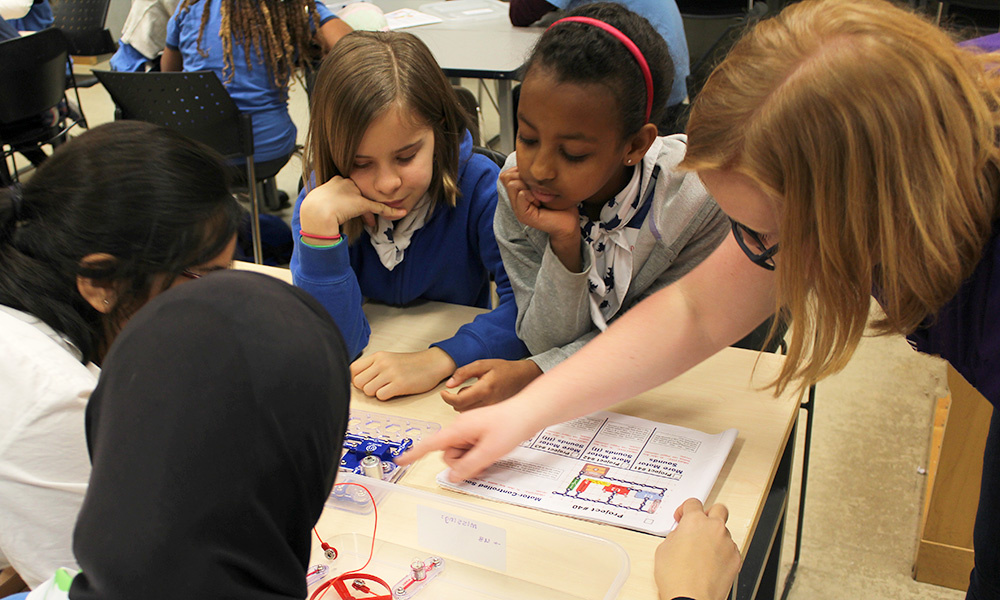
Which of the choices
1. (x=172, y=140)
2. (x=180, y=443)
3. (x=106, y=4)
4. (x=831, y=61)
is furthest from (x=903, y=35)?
(x=106, y=4)

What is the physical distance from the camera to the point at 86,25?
461cm

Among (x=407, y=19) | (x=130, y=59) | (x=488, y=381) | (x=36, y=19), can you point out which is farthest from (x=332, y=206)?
(x=36, y=19)

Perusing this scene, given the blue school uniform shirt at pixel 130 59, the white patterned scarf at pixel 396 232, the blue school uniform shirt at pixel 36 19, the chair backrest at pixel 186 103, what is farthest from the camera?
the blue school uniform shirt at pixel 36 19

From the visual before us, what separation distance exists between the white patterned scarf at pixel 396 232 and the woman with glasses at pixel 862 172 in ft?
2.56

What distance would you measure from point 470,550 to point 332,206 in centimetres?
68

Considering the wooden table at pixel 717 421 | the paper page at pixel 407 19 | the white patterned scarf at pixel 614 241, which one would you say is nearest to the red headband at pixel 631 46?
the white patterned scarf at pixel 614 241

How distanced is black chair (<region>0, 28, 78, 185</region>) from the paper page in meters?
1.28

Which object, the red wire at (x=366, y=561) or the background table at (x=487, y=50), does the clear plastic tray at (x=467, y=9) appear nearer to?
the background table at (x=487, y=50)

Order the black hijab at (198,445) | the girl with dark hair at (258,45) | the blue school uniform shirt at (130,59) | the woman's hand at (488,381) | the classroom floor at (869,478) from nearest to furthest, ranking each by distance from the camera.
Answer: the black hijab at (198,445) < the woman's hand at (488,381) < the classroom floor at (869,478) < the girl with dark hair at (258,45) < the blue school uniform shirt at (130,59)

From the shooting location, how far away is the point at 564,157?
117cm

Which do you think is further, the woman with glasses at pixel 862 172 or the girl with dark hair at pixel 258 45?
the girl with dark hair at pixel 258 45

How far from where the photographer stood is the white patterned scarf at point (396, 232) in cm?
154

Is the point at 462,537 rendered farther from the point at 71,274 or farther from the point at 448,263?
the point at 448,263

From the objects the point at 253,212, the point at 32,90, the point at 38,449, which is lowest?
the point at 253,212
